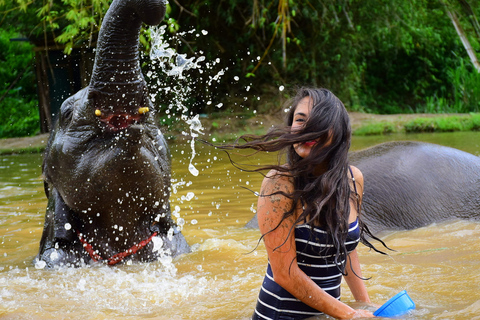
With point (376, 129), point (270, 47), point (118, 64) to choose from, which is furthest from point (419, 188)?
point (270, 47)

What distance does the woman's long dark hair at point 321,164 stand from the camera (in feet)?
7.22

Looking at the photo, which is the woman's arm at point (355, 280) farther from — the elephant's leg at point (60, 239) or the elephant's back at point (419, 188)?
the elephant's leg at point (60, 239)

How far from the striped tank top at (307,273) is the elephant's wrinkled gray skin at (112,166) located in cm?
102

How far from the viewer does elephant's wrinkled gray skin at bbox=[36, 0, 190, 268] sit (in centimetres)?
279

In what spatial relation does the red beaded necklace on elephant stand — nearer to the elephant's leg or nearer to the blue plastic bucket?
the elephant's leg

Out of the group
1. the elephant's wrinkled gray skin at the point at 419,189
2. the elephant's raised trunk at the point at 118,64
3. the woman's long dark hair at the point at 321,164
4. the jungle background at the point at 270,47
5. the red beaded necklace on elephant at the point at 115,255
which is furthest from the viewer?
the jungle background at the point at 270,47

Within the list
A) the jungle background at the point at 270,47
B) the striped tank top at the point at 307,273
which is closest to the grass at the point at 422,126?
the jungle background at the point at 270,47

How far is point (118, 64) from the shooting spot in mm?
2791

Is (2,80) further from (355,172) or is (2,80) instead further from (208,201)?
(355,172)

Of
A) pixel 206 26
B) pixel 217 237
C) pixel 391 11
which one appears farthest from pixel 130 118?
pixel 391 11

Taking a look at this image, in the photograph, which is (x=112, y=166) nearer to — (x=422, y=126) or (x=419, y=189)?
(x=419, y=189)

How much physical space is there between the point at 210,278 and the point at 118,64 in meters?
1.21

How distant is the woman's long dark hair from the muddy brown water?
49cm

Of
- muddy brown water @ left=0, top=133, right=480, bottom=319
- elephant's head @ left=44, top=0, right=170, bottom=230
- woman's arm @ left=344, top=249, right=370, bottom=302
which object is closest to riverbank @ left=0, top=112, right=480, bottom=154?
muddy brown water @ left=0, top=133, right=480, bottom=319
